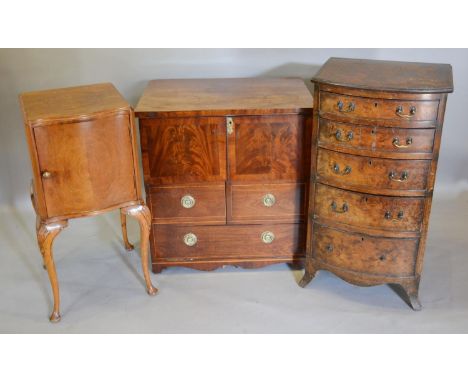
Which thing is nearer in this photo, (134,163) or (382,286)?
(134,163)

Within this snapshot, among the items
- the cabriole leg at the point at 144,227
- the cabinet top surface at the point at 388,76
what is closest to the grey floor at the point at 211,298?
the cabriole leg at the point at 144,227

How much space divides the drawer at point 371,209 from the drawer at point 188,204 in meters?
0.53

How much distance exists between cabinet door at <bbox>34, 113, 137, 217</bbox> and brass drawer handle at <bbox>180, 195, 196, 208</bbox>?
35 centimetres

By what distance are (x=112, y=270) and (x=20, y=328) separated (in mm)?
610

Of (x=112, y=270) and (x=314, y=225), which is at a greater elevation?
(x=314, y=225)

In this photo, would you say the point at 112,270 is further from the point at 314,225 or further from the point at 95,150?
the point at 314,225

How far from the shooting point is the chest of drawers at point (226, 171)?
8.96 feet

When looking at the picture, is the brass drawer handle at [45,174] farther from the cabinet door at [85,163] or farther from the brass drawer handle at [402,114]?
the brass drawer handle at [402,114]

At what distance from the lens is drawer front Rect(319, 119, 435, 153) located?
239 cm

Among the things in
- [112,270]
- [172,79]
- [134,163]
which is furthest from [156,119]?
[112,270]

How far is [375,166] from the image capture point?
249 cm

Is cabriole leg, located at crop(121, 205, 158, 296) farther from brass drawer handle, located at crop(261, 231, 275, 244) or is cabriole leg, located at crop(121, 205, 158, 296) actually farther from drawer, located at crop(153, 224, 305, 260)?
brass drawer handle, located at crop(261, 231, 275, 244)

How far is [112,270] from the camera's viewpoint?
10.1 feet

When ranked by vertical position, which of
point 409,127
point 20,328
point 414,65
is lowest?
point 20,328
